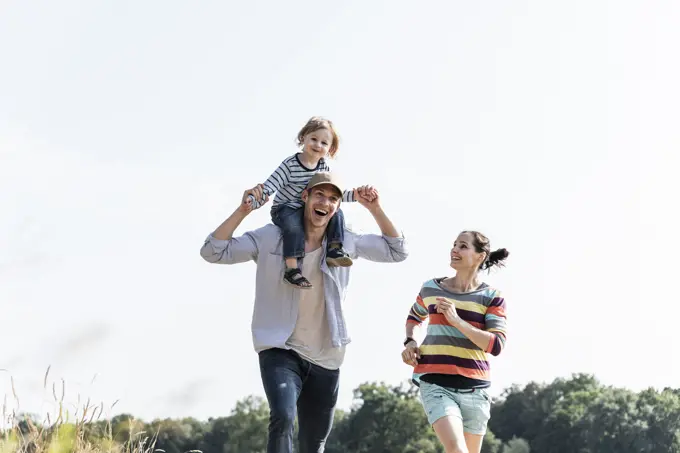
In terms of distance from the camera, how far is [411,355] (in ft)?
23.9

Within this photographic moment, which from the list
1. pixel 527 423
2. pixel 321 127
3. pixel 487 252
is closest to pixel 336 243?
pixel 321 127

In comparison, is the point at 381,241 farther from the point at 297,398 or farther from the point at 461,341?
the point at 297,398

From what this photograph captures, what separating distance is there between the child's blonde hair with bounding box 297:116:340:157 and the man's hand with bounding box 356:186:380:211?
0.49 metres

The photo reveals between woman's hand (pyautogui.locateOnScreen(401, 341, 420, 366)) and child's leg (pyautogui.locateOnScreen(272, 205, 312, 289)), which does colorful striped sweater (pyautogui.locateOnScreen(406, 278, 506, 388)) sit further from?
child's leg (pyautogui.locateOnScreen(272, 205, 312, 289))

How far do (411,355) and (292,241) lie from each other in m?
1.08

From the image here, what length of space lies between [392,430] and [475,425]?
68972 millimetres

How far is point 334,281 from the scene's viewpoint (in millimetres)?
7324

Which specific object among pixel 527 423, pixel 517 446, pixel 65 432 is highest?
pixel 527 423

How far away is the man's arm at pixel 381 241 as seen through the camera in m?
7.66

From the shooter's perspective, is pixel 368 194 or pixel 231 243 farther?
pixel 368 194

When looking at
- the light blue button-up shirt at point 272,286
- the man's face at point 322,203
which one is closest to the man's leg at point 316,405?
the light blue button-up shirt at point 272,286

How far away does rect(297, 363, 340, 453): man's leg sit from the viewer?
7.23 m

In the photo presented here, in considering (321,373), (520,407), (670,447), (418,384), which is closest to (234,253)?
(321,373)

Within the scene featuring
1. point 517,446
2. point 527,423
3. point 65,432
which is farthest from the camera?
point 527,423
